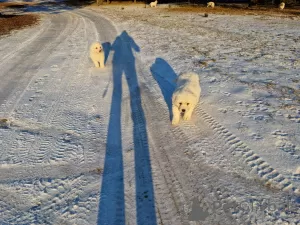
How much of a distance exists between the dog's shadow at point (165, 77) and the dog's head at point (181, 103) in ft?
2.36

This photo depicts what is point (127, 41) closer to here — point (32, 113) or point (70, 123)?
point (32, 113)

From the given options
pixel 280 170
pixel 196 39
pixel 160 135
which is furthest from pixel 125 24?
pixel 280 170

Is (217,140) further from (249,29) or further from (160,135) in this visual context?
(249,29)

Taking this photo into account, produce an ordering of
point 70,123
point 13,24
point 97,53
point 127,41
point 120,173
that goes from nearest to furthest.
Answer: point 120,173 → point 70,123 → point 97,53 → point 127,41 → point 13,24

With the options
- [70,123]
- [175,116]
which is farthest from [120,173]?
[70,123]

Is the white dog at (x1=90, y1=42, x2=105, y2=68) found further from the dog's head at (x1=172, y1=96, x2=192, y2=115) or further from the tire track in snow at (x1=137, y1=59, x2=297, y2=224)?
the dog's head at (x1=172, y1=96, x2=192, y2=115)

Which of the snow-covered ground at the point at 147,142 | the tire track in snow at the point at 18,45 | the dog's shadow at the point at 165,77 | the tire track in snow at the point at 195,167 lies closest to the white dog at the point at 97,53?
the snow-covered ground at the point at 147,142

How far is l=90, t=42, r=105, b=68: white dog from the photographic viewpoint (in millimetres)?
9805

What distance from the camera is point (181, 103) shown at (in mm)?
5805

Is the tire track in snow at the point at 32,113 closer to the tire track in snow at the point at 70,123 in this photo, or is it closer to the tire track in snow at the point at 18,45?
the tire track in snow at the point at 70,123

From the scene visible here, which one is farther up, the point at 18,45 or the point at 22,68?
the point at 18,45

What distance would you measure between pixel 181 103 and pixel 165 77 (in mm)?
3524

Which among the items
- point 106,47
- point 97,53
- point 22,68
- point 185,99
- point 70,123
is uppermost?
point 106,47

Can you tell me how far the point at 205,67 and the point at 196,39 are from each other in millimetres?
5200
